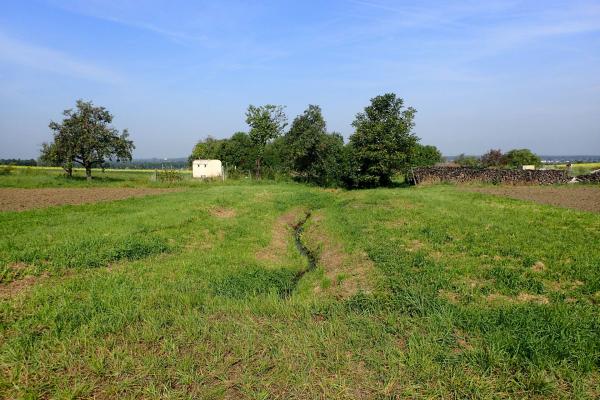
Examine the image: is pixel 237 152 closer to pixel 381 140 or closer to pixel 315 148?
pixel 315 148

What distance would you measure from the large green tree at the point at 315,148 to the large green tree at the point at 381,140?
11.0ft

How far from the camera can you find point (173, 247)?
11.7m

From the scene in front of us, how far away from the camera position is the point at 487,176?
3550 cm

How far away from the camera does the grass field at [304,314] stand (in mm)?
4492

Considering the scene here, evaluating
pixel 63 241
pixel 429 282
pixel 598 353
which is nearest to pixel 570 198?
pixel 429 282

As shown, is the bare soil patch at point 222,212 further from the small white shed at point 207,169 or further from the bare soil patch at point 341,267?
the small white shed at point 207,169

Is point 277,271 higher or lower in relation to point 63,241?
lower

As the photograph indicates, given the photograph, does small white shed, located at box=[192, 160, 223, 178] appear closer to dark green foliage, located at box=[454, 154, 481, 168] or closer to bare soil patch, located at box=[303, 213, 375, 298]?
bare soil patch, located at box=[303, 213, 375, 298]

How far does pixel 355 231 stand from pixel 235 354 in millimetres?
8967

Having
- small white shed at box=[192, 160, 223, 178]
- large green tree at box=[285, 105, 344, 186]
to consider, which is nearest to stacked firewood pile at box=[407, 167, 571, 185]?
large green tree at box=[285, 105, 344, 186]

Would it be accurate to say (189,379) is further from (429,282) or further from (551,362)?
(429,282)

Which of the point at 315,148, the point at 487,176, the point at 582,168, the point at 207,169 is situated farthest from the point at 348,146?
the point at 582,168

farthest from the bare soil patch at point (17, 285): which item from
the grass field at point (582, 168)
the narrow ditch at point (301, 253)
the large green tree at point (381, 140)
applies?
the grass field at point (582, 168)

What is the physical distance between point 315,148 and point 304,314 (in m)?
34.2
